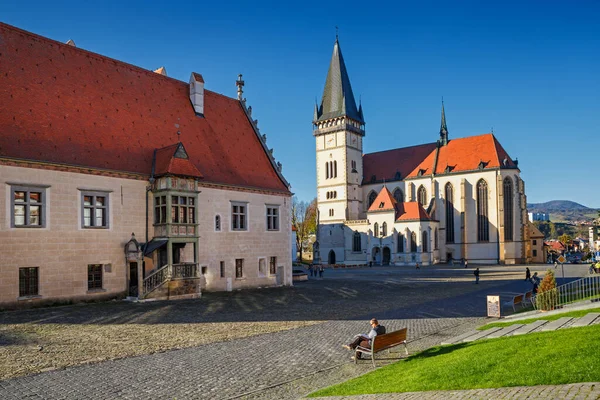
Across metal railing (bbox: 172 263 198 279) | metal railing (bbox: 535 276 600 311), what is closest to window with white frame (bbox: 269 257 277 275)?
metal railing (bbox: 172 263 198 279)

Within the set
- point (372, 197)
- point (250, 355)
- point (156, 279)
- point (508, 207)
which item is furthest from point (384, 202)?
point (250, 355)

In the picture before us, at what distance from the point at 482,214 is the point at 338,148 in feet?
83.5

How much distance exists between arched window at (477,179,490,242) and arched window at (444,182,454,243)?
12.9 ft

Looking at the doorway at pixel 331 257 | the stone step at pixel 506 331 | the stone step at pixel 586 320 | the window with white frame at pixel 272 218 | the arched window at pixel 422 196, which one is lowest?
the doorway at pixel 331 257

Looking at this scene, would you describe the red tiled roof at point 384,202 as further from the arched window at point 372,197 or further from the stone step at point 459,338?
the stone step at point 459,338

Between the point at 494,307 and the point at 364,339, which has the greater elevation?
the point at 364,339

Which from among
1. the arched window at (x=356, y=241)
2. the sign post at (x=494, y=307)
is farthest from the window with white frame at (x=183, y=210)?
the arched window at (x=356, y=241)

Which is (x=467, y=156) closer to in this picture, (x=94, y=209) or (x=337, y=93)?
(x=337, y=93)

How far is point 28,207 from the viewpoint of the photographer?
22.0 metres

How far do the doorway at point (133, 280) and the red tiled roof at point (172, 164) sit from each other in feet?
16.3

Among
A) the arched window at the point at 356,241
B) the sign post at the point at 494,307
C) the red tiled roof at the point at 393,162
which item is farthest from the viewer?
the red tiled roof at the point at 393,162

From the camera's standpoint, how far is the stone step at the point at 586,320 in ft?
43.9

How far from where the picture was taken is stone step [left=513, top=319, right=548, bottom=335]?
14.0 m

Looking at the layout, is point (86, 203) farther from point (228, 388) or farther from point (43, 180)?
point (228, 388)
